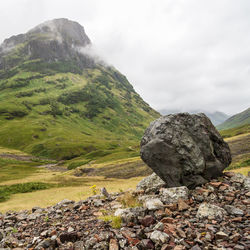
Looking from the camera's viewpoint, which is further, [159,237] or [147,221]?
[147,221]

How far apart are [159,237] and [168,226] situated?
3.47ft

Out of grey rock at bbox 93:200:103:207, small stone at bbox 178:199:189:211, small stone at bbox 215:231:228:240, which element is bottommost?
grey rock at bbox 93:200:103:207

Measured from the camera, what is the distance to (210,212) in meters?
9.83

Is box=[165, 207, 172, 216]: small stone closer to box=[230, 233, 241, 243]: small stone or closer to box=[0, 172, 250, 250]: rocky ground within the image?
box=[0, 172, 250, 250]: rocky ground

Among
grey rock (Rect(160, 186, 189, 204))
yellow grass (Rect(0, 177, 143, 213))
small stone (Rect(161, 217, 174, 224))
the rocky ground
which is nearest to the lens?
the rocky ground

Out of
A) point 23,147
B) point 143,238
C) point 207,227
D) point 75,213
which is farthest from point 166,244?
point 23,147

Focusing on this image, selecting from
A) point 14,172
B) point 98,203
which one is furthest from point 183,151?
point 14,172

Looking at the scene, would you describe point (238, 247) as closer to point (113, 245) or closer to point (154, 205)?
point (154, 205)

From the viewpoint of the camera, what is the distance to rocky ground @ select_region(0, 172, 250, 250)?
26.7 ft

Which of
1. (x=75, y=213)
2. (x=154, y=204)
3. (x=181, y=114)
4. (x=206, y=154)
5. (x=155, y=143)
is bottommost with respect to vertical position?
(x=75, y=213)

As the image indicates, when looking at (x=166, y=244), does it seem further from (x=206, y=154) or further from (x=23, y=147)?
(x=23, y=147)

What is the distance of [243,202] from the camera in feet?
35.3

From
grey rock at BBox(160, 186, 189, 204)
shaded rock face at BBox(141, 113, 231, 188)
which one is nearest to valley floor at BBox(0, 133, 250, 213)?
shaded rock face at BBox(141, 113, 231, 188)

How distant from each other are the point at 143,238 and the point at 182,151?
7.12m
